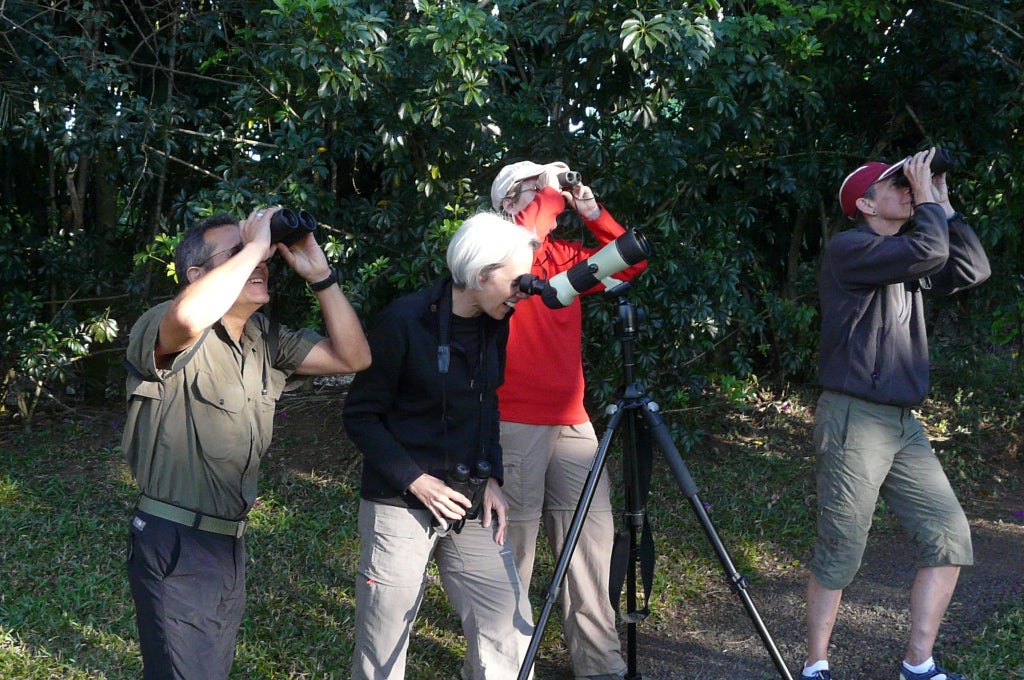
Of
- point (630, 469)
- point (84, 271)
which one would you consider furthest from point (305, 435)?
point (630, 469)

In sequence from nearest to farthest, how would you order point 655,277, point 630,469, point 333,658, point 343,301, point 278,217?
point 278,217, point 343,301, point 630,469, point 333,658, point 655,277

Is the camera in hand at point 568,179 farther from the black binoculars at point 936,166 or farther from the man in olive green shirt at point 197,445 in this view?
the man in olive green shirt at point 197,445

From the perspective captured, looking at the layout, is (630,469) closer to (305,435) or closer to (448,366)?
(448,366)

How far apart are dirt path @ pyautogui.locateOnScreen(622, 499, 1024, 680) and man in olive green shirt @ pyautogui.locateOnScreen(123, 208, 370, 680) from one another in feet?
6.59

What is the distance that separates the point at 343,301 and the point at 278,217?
13.3 inches

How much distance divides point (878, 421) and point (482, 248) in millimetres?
1567

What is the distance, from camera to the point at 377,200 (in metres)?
4.81

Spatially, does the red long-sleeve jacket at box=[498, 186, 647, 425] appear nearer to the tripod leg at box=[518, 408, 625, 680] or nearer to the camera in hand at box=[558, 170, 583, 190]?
the camera in hand at box=[558, 170, 583, 190]

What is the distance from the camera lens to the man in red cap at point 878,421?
3309mm

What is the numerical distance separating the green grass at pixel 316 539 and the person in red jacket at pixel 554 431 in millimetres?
498

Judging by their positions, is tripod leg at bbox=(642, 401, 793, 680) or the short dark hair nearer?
the short dark hair

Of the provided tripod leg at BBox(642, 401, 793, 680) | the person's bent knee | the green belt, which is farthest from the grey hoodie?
the green belt

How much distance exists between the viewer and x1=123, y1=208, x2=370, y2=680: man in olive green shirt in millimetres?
2295

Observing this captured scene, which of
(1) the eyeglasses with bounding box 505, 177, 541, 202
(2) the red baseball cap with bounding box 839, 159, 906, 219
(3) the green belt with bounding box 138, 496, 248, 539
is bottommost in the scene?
(3) the green belt with bounding box 138, 496, 248, 539
